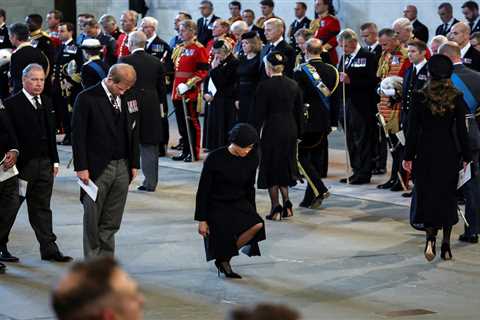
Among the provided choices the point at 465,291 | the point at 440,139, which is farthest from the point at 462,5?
the point at 465,291

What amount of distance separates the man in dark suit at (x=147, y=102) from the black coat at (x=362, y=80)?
2.40m

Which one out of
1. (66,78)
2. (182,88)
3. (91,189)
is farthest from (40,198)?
(66,78)

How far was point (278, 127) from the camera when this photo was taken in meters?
11.9

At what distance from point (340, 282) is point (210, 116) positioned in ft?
23.9

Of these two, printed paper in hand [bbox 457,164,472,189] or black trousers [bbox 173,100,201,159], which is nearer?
printed paper in hand [bbox 457,164,472,189]

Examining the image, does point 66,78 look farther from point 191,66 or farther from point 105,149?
point 105,149

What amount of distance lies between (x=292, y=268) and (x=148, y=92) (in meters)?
5.25

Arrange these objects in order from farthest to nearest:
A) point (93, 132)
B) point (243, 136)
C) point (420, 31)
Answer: point (420, 31)
point (93, 132)
point (243, 136)

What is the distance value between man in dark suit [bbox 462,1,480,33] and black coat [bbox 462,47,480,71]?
13.7 ft

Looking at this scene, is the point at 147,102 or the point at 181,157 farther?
the point at 181,157

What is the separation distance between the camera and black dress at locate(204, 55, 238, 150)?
15695mm

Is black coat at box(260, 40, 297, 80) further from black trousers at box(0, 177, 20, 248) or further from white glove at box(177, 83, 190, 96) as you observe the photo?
black trousers at box(0, 177, 20, 248)

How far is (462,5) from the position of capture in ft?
62.0

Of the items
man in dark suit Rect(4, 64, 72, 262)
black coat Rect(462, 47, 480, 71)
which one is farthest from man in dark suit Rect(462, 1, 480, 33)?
man in dark suit Rect(4, 64, 72, 262)
